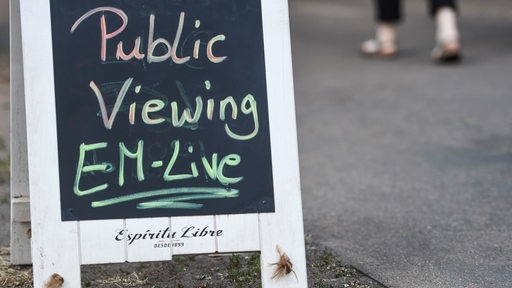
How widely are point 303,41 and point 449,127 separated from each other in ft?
13.0

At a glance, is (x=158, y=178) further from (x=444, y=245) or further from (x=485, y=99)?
(x=485, y=99)

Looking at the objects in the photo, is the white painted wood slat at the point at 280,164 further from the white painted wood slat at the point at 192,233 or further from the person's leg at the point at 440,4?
the person's leg at the point at 440,4

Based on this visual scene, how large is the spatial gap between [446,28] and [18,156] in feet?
18.6

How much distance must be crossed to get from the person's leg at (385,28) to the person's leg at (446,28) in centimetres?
47

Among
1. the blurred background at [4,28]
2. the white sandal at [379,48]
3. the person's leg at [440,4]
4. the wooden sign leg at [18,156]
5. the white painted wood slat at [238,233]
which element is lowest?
the white painted wood slat at [238,233]

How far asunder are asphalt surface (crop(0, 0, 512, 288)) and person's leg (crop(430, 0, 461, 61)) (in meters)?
0.18

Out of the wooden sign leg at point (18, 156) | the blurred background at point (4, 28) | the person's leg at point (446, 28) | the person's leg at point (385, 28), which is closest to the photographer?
the wooden sign leg at point (18, 156)

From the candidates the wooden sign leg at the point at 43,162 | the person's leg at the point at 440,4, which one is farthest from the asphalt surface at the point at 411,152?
the wooden sign leg at the point at 43,162

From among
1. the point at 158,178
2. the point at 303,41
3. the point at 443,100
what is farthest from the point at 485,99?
the point at 158,178

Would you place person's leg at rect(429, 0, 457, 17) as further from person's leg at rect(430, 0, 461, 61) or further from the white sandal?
the white sandal

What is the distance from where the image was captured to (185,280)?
177 inches

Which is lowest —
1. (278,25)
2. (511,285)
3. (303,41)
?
(511,285)

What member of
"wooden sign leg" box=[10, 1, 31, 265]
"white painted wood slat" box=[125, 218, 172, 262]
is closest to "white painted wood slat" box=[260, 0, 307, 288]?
"white painted wood slat" box=[125, 218, 172, 262]

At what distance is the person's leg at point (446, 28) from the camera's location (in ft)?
30.6
